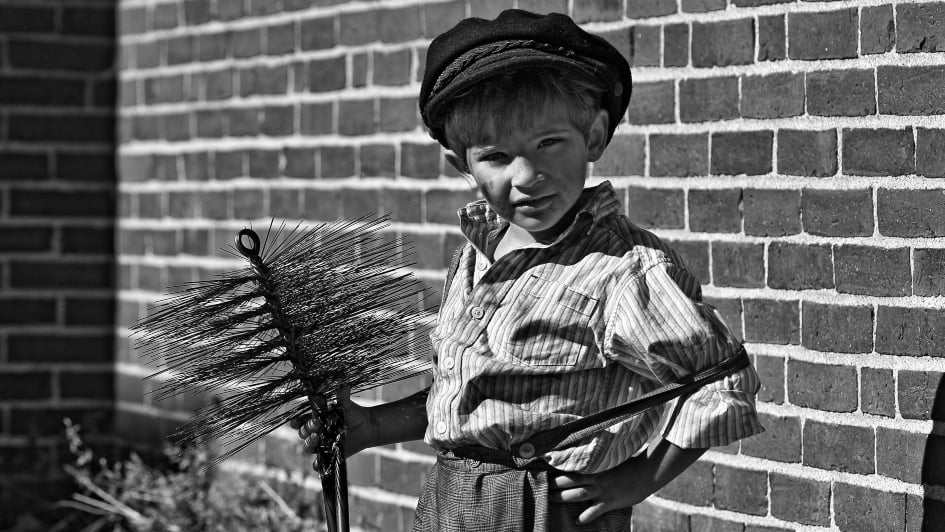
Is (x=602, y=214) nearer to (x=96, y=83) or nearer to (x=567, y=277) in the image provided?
(x=567, y=277)

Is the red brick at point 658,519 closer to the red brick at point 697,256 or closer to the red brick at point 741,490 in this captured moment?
the red brick at point 741,490

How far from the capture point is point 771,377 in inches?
121

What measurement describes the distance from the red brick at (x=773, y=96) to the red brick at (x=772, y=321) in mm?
446

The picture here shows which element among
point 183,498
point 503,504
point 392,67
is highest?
point 392,67

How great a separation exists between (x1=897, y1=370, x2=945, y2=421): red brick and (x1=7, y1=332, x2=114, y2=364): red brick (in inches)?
142

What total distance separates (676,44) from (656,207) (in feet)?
1.37

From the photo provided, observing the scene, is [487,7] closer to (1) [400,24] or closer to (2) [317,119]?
(1) [400,24]

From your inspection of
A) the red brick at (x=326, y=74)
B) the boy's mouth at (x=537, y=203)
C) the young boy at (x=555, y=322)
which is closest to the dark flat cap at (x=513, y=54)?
the young boy at (x=555, y=322)

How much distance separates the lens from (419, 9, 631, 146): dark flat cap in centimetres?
231

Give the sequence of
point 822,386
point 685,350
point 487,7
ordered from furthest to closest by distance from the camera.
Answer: point 487,7
point 822,386
point 685,350

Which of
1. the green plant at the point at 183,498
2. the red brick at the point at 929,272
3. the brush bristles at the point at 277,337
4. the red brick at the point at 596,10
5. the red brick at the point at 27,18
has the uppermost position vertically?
the red brick at the point at 27,18

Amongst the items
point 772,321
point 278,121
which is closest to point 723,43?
point 772,321

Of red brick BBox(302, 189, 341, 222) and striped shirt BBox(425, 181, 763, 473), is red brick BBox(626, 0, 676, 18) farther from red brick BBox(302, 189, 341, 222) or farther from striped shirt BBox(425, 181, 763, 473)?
red brick BBox(302, 189, 341, 222)

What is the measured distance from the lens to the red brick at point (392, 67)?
4105 millimetres
